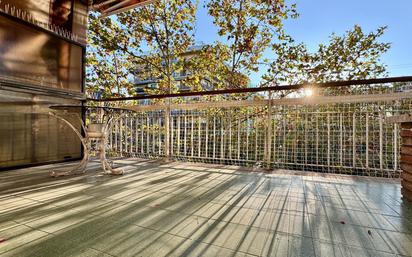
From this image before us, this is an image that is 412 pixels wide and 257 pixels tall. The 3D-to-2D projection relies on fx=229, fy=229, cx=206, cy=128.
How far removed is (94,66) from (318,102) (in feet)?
26.3

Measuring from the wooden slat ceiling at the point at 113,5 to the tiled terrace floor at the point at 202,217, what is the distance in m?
3.53

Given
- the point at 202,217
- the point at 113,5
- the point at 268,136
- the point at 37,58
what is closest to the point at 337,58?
the point at 268,136

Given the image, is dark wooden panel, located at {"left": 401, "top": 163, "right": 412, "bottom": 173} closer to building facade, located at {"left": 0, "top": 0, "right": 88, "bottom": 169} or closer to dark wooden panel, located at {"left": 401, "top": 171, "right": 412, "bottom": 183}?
dark wooden panel, located at {"left": 401, "top": 171, "right": 412, "bottom": 183}

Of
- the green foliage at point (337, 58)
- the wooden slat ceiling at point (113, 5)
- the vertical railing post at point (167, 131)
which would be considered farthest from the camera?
the green foliage at point (337, 58)

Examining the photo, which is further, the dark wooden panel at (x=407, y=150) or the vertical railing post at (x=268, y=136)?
the vertical railing post at (x=268, y=136)

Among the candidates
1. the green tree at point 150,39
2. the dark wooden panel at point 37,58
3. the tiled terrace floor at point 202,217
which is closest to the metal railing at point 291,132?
the tiled terrace floor at point 202,217

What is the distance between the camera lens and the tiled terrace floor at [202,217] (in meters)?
1.18

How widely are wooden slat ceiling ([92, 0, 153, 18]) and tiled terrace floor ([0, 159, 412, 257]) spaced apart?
353 centimetres

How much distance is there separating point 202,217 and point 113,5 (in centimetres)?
494

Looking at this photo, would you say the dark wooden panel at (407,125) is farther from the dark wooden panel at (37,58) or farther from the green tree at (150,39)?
the green tree at (150,39)

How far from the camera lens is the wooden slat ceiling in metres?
4.47

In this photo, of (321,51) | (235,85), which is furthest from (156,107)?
(321,51)

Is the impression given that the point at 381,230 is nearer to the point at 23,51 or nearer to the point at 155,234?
the point at 155,234

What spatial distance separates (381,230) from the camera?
1390 mm
